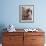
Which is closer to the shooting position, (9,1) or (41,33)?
(41,33)

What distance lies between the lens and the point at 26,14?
4.19m

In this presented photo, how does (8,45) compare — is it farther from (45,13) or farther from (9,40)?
(45,13)

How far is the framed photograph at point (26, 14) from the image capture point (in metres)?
4.16

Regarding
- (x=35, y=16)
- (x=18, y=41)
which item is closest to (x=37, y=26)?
(x=35, y=16)

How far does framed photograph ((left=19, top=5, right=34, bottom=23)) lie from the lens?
13.6ft

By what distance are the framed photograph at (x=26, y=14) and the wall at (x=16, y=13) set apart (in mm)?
98

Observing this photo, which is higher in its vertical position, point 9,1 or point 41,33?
point 9,1

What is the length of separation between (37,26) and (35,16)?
0.34 m

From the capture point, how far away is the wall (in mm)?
4156

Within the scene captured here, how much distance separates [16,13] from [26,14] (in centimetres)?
33

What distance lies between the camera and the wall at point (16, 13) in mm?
4156

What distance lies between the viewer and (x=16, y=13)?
4184mm

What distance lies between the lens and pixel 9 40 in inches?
146

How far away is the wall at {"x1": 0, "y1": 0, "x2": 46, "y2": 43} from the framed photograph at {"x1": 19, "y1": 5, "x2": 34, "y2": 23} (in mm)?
98
